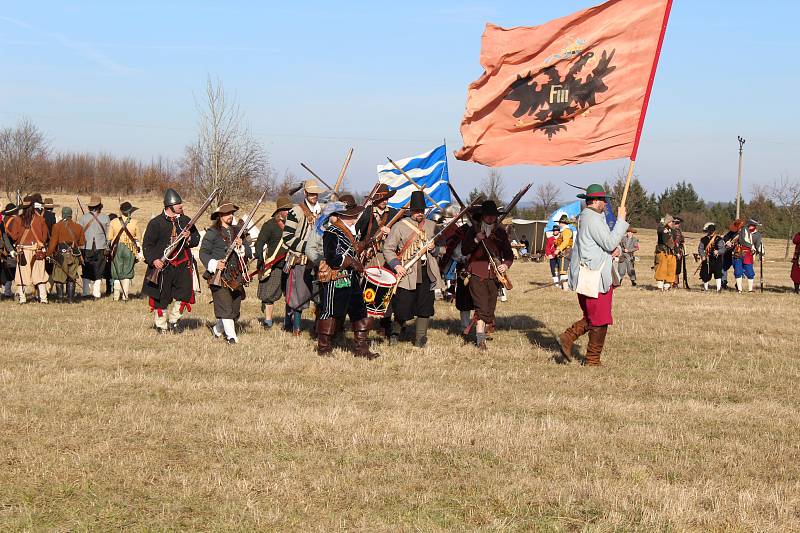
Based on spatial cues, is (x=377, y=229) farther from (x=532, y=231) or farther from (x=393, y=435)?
(x=532, y=231)

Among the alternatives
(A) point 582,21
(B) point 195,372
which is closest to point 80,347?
(B) point 195,372

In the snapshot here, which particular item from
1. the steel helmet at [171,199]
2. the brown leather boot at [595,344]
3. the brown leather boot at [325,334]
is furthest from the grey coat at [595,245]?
the steel helmet at [171,199]

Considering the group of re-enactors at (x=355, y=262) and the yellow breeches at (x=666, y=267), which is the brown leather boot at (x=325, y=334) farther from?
the yellow breeches at (x=666, y=267)

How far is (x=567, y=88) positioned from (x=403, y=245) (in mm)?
2864

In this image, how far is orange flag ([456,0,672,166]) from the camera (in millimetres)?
10227

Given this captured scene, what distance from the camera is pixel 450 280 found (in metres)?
19.6

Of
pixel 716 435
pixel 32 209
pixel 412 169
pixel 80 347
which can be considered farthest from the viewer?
pixel 412 169

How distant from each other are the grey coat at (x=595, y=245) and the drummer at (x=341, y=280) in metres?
2.50

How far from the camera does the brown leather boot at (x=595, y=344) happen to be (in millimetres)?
10444

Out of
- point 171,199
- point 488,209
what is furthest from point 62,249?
point 488,209

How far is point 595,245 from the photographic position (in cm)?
1021

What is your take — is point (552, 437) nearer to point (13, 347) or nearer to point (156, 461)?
point (156, 461)

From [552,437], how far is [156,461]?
3.03 m

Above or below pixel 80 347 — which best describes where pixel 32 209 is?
above
